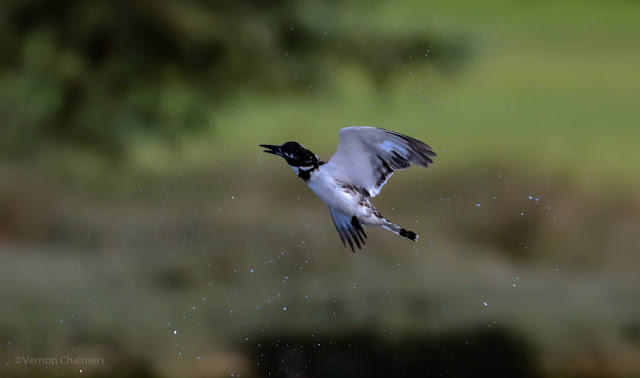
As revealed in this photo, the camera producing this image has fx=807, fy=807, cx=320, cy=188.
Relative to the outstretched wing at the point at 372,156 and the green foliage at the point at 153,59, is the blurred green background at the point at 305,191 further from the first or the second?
the outstretched wing at the point at 372,156

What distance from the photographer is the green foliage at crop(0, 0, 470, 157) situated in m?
3.33

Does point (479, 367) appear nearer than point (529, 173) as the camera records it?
Yes

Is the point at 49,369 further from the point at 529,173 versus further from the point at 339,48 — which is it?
the point at 529,173

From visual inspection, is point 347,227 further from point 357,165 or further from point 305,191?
point 305,191

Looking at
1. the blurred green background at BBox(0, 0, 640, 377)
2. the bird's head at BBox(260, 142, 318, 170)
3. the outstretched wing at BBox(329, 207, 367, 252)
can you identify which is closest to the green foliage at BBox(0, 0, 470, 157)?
the blurred green background at BBox(0, 0, 640, 377)

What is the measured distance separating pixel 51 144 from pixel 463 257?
5.78 ft

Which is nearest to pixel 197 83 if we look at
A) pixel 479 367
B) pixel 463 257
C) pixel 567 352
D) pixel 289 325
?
pixel 289 325

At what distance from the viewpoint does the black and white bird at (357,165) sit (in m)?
1.78

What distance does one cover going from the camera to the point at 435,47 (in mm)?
3490

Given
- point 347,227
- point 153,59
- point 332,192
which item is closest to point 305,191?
point 153,59

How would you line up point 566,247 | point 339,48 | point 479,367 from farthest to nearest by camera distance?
point 339,48
point 566,247
point 479,367

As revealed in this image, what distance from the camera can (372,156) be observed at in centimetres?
186

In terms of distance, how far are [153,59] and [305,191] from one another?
84cm

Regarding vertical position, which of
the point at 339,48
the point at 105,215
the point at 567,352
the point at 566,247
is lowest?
the point at 567,352
